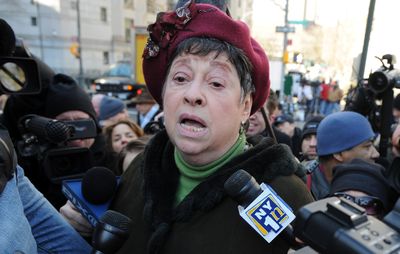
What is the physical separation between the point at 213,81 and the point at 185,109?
0.14 metres

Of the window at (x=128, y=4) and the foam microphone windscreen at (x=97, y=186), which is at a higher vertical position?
the window at (x=128, y=4)

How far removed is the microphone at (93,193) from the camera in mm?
1561

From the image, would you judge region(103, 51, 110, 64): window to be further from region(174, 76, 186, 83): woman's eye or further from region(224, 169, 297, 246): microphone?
region(224, 169, 297, 246): microphone

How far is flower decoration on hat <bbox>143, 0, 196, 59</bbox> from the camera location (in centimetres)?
143

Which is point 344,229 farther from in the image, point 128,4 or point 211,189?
point 128,4

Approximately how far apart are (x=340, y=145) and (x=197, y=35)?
1653 millimetres

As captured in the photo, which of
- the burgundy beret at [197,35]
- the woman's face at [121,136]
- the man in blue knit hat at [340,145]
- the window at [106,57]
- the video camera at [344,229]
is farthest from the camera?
the window at [106,57]

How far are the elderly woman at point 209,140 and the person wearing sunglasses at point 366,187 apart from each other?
0.17m

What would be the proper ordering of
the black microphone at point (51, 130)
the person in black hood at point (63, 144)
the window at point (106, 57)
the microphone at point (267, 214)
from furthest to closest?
the window at point (106, 57)
the person in black hood at point (63, 144)
the black microphone at point (51, 130)
the microphone at point (267, 214)

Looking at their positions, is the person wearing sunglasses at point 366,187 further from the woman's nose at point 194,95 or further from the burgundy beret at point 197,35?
the woman's nose at point 194,95

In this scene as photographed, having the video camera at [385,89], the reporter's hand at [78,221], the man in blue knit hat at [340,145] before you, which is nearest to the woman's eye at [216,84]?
the reporter's hand at [78,221]

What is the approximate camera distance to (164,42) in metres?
1.48

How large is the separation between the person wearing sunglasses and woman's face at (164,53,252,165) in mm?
456

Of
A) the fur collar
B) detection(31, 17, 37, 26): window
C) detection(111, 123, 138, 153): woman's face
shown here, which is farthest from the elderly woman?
detection(31, 17, 37, 26): window
